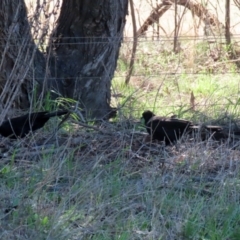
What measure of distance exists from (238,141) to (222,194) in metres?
1.47

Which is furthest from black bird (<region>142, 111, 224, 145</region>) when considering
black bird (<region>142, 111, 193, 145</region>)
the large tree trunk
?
the large tree trunk

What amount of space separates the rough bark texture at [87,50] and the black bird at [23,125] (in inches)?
57.8

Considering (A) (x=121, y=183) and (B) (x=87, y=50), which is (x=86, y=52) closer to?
(B) (x=87, y=50)

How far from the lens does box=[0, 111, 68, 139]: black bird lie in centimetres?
587

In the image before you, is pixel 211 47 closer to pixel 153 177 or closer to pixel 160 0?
pixel 160 0

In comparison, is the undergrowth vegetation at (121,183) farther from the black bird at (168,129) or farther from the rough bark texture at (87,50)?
the rough bark texture at (87,50)

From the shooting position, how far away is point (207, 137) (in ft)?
19.7

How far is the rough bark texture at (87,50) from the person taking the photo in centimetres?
739

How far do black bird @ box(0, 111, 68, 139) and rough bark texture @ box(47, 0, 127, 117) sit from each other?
4.82 ft

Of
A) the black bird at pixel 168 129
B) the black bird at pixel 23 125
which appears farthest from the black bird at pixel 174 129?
the black bird at pixel 23 125

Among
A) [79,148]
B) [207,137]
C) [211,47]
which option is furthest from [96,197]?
[211,47]

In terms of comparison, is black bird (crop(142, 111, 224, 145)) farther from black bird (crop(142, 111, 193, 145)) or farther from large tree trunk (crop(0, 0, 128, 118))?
large tree trunk (crop(0, 0, 128, 118))

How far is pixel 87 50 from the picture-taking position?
746 centimetres

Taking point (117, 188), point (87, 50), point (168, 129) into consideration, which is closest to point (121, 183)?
point (117, 188)
